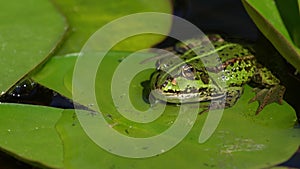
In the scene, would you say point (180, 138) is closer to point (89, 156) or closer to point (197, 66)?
point (89, 156)

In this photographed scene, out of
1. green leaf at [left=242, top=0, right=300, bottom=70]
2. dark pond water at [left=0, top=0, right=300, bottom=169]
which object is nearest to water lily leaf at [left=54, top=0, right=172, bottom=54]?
dark pond water at [left=0, top=0, right=300, bottom=169]

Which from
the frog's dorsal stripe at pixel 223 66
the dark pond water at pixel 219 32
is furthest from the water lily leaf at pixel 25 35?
the frog's dorsal stripe at pixel 223 66

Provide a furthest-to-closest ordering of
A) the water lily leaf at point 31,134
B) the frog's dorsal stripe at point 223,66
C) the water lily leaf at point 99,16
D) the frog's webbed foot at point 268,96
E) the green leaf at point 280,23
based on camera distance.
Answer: the water lily leaf at point 99,16, the frog's dorsal stripe at point 223,66, the frog's webbed foot at point 268,96, the green leaf at point 280,23, the water lily leaf at point 31,134

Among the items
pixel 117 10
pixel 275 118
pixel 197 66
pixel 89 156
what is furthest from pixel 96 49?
pixel 275 118

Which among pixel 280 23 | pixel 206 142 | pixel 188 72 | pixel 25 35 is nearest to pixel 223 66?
pixel 188 72

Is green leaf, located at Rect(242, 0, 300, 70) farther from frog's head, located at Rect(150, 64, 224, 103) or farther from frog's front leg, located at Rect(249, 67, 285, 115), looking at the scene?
frog's head, located at Rect(150, 64, 224, 103)

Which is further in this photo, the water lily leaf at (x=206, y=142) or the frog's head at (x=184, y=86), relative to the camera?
the frog's head at (x=184, y=86)

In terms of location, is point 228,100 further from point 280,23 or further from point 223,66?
point 280,23

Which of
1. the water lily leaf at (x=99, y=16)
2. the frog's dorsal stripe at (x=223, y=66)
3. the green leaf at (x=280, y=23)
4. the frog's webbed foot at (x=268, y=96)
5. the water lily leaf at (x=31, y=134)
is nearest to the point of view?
the water lily leaf at (x=31, y=134)

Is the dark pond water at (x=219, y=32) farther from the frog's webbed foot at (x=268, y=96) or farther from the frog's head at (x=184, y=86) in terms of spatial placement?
the frog's head at (x=184, y=86)
